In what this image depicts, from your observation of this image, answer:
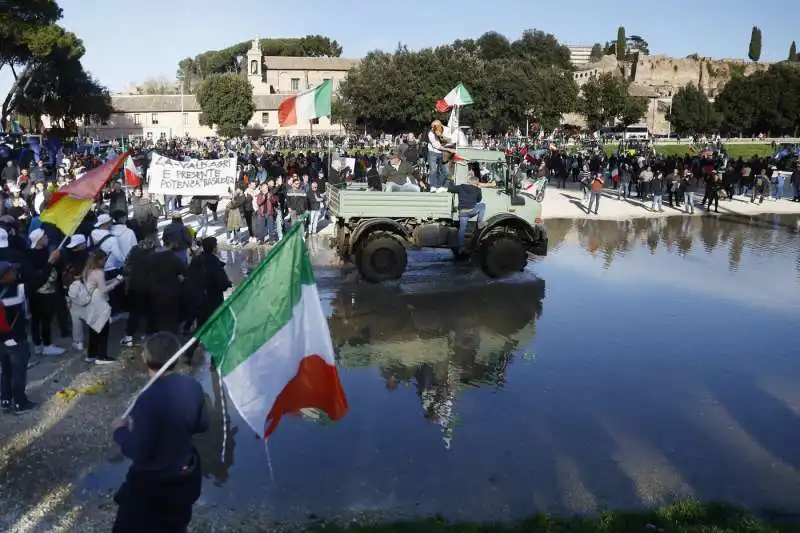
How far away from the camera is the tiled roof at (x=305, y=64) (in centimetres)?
11050

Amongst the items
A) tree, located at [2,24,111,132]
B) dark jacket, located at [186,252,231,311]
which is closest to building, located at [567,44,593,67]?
tree, located at [2,24,111,132]

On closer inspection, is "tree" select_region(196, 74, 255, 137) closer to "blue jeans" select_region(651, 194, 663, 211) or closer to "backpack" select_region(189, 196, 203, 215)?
"blue jeans" select_region(651, 194, 663, 211)

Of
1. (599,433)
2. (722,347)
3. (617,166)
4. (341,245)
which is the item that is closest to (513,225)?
(341,245)

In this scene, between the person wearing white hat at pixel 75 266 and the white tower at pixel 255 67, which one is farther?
the white tower at pixel 255 67

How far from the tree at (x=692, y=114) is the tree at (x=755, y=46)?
4716 cm

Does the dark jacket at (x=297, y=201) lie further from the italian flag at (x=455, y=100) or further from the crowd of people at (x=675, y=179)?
the crowd of people at (x=675, y=179)

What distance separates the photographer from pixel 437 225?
13711 millimetres

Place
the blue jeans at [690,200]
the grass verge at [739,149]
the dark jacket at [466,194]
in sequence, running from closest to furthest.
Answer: the dark jacket at [466,194], the blue jeans at [690,200], the grass verge at [739,149]

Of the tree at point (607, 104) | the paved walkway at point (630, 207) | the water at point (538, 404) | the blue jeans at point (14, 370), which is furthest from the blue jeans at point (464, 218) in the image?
the tree at point (607, 104)

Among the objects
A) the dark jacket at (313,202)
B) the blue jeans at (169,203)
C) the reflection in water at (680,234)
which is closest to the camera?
the reflection in water at (680,234)

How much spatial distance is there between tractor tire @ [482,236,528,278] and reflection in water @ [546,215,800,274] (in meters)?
2.65

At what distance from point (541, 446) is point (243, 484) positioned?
272cm

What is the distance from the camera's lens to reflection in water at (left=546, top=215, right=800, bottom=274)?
690 inches

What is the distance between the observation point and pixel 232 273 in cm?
1426
